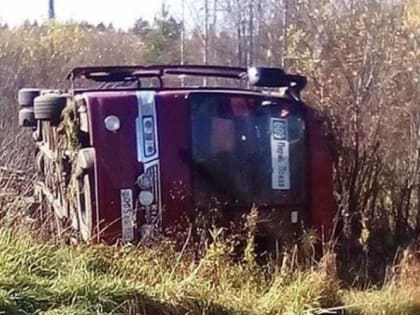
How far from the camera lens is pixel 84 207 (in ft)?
22.1

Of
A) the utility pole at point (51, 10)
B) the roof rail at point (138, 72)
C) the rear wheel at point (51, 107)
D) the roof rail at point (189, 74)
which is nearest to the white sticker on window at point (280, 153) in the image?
the roof rail at point (189, 74)

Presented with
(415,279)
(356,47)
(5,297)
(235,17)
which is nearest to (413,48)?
(356,47)

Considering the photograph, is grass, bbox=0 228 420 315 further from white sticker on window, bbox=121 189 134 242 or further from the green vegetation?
white sticker on window, bbox=121 189 134 242

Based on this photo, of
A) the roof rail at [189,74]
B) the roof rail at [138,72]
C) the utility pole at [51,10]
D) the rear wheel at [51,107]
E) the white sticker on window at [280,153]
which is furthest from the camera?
the utility pole at [51,10]

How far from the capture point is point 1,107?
41.4 feet

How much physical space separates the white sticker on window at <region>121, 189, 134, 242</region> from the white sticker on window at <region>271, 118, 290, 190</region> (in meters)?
1.07

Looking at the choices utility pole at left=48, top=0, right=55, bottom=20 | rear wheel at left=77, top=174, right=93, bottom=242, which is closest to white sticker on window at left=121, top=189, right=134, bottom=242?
rear wheel at left=77, top=174, right=93, bottom=242

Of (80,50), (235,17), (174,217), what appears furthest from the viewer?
(80,50)

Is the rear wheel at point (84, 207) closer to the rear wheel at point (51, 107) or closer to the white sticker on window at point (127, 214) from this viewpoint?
the white sticker on window at point (127, 214)

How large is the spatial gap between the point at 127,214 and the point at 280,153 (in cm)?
121

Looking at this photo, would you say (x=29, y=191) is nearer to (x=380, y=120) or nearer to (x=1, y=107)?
(x=380, y=120)

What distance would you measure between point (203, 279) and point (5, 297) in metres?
1.33

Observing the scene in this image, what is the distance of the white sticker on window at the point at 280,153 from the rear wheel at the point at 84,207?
1.32 metres

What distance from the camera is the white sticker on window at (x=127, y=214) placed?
6.53m
